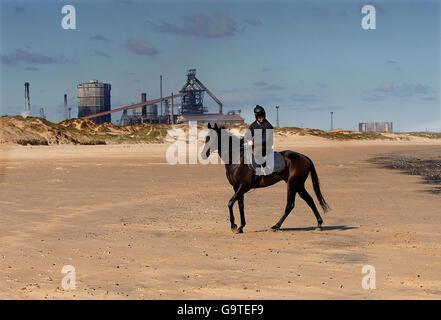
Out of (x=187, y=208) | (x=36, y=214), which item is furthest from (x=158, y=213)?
(x=36, y=214)

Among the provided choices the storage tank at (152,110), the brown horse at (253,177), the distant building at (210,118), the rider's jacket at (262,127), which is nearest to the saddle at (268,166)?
the brown horse at (253,177)

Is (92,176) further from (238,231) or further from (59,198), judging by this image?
(238,231)

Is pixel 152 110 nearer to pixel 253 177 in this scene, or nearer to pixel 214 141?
pixel 214 141

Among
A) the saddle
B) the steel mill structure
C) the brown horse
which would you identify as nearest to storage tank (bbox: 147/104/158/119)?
the steel mill structure

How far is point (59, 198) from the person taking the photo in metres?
19.2

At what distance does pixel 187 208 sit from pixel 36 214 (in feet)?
14.9

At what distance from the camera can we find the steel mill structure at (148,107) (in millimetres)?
148875

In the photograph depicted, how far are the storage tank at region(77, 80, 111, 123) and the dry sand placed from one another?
130602 mm

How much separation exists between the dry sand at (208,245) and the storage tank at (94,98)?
131m

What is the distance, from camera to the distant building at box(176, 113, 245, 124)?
14875 centimetres

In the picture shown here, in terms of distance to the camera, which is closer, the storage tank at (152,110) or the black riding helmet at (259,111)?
the black riding helmet at (259,111)

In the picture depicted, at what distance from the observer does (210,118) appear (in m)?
154

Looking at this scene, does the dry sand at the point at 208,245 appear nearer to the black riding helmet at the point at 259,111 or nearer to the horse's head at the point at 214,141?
the horse's head at the point at 214,141

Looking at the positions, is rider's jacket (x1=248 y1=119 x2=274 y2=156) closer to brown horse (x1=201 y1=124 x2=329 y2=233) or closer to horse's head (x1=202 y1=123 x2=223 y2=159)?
brown horse (x1=201 y1=124 x2=329 y2=233)
